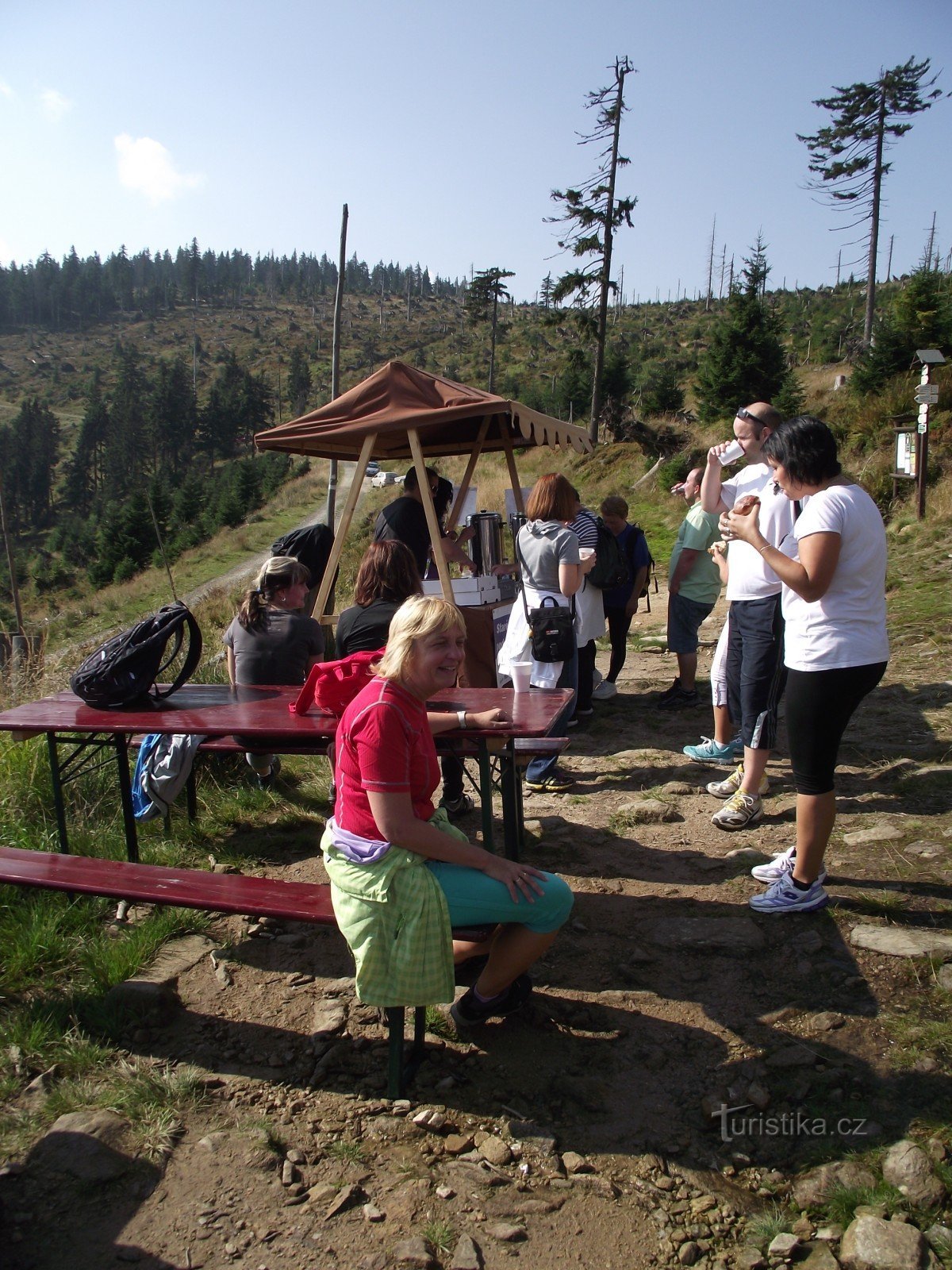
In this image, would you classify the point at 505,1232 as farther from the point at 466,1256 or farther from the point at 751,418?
the point at 751,418

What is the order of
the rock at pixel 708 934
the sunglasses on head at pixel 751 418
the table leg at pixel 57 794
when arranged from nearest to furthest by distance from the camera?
1. the rock at pixel 708 934
2. the table leg at pixel 57 794
3. the sunglasses on head at pixel 751 418

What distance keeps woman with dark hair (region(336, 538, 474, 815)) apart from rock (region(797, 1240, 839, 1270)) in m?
2.53

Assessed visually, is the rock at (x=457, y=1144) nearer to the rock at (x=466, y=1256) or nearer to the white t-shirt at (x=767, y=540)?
the rock at (x=466, y=1256)

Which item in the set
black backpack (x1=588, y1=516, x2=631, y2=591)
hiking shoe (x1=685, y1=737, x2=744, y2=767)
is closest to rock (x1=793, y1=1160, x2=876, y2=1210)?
hiking shoe (x1=685, y1=737, x2=744, y2=767)

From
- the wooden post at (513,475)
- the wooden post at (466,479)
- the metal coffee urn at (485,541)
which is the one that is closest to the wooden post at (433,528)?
the metal coffee urn at (485,541)

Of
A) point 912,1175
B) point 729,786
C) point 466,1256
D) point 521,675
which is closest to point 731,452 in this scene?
point 521,675

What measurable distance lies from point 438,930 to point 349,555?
15293 millimetres

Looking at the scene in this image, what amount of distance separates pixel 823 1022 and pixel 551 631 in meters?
2.34

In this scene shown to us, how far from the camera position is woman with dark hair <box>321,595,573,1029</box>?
2221mm

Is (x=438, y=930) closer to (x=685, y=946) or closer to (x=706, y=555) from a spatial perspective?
(x=685, y=946)

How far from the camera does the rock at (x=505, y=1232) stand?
189 centimetres

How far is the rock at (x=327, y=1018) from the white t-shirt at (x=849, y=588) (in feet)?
6.10

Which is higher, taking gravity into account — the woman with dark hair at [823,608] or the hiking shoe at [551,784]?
the woman with dark hair at [823,608]

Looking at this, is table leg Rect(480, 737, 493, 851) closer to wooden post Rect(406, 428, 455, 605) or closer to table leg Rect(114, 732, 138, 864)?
table leg Rect(114, 732, 138, 864)
